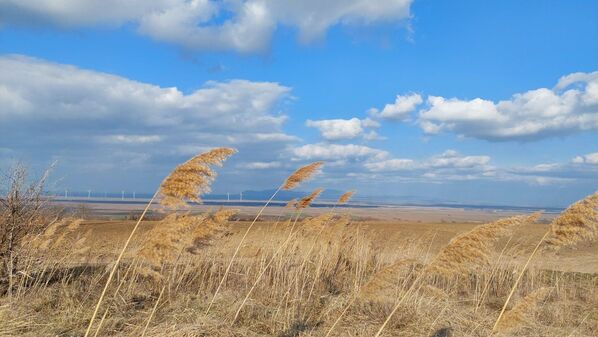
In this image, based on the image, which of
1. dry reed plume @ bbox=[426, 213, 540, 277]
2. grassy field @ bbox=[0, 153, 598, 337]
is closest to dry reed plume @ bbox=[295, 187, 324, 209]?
grassy field @ bbox=[0, 153, 598, 337]

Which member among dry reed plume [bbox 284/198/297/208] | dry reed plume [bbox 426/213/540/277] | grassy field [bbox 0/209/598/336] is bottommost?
grassy field [bbox 0/209/598/336]

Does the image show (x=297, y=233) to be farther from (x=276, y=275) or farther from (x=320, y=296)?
(x=320, y=296)

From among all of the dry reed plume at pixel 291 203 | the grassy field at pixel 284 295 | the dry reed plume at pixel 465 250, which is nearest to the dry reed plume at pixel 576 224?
the dry reed plume at pixel 465 250

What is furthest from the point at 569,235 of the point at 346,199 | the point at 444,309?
the point at 346,199

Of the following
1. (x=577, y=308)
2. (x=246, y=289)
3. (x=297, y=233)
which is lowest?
(x=577, y=308)

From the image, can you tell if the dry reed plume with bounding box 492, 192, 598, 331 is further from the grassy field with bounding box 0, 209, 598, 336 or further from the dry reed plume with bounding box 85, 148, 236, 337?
the dry reed plume with bounding box 85, 148, 236, 337

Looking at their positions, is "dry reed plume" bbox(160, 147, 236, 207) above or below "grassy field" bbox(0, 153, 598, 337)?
above

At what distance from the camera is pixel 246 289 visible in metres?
8.58

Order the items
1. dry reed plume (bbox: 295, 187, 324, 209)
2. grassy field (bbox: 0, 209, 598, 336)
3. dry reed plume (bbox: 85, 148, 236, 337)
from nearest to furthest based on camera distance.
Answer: dry reed plume (bbox: 85, 148, 236, 337), grassy field (bbox: 0, 209, 598, 336), dry reed plume (bbox: 295, 187, 324, 209)

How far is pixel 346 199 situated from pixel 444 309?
3694mm

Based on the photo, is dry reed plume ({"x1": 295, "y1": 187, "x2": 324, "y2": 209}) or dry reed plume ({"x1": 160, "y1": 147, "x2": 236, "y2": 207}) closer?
dry reed plume ({"x1": 160, "y1": 147, "x2": 236, "y2": 207})

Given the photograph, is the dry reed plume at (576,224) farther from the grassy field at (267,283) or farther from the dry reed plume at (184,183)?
the dry reed plume at (184,183)

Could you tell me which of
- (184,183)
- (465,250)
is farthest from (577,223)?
(184,183)

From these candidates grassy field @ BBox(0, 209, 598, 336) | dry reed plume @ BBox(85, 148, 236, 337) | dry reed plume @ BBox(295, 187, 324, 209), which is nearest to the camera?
dry reed plume @ BBox(85, 148, 236, 337)
